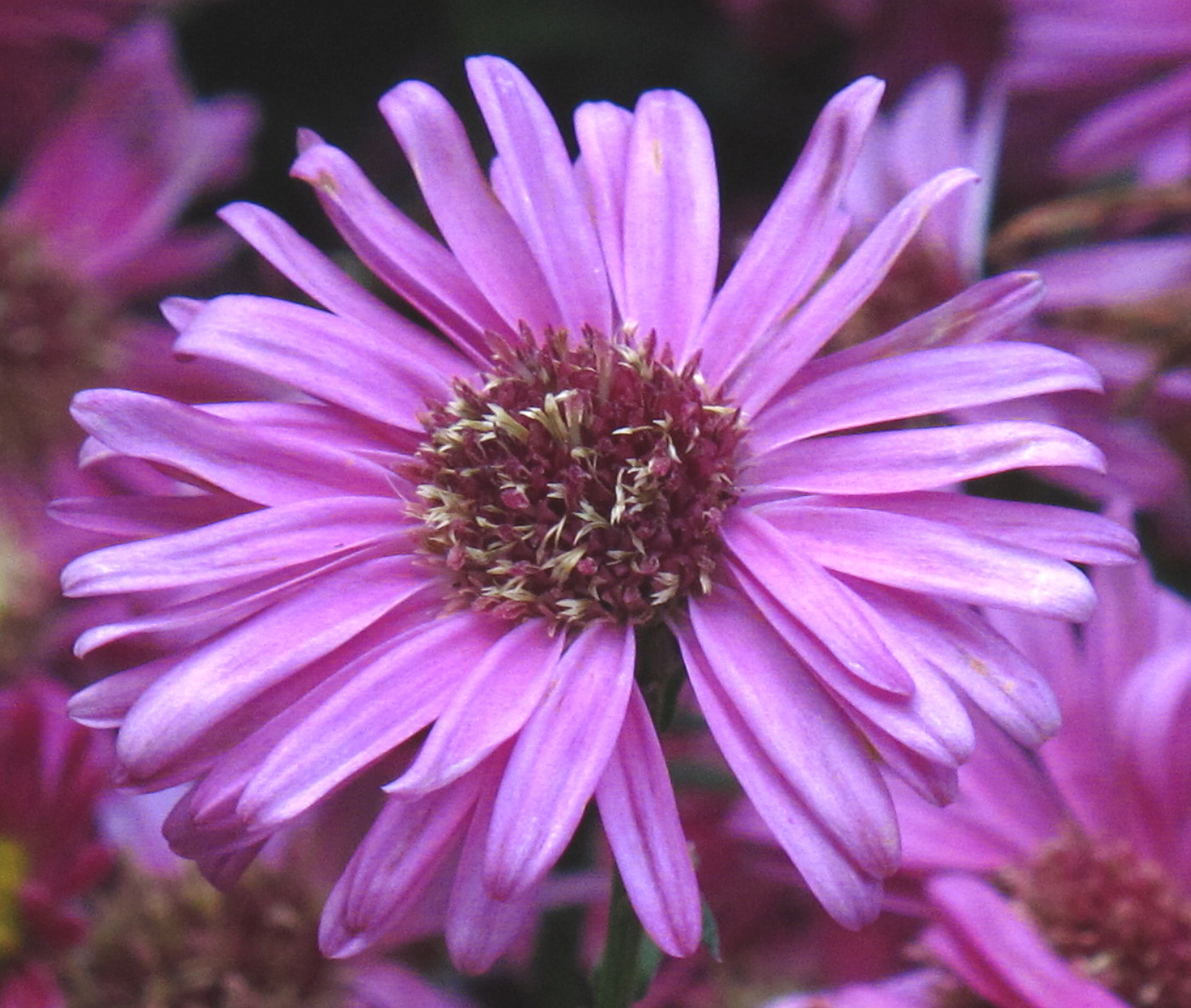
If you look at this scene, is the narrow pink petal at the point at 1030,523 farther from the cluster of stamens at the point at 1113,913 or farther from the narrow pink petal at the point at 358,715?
the cluster of stamens at the point at 1113,913

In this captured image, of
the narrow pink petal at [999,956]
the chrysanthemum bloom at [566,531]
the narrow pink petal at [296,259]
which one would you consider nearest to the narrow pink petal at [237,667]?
the chrysanthemum bloom at [566,531]

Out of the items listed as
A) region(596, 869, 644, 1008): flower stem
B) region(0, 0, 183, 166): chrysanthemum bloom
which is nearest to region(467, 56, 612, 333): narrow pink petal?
region(596, 869, 644, 1008): flower stem

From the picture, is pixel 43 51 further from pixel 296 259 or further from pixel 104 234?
pixel 296 259

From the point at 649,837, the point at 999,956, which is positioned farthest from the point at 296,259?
the point at 999,956

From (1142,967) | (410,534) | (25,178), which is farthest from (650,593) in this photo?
(25,178)

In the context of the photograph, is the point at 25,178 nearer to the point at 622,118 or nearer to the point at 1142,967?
the point at 622,118

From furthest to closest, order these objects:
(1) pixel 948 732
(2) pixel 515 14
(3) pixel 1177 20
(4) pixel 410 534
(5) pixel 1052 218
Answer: (2) pixel 515 14
(3) pixel 1177 20
(5) pixel 1052 218
(4) pixel 410 534
(1) pixel 948 732
